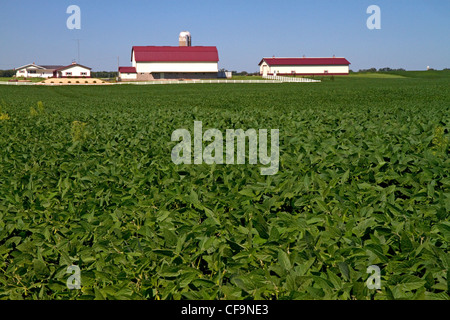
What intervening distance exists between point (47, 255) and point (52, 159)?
3.01 metres

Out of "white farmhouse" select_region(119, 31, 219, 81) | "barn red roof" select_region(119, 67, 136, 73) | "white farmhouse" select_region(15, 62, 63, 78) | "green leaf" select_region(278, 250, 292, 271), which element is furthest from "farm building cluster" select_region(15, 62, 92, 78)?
"green leaf" select_region(278, 250, 292, 271)

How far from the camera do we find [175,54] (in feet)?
291

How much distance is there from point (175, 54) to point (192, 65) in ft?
14.8

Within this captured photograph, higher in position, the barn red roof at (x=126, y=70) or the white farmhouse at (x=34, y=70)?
the white farmhouse at (x=34, y=70)

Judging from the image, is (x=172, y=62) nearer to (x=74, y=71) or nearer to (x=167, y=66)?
(x=167, y=66)

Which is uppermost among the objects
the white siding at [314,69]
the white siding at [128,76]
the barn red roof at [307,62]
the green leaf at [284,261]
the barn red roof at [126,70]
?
the barn red roof at [307,62]

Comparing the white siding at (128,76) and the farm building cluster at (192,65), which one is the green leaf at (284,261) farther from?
the white siding at (128,76)

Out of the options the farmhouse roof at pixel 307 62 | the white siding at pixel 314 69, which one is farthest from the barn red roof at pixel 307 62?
the white siding at pixel 314 69

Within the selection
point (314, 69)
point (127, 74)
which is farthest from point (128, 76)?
point (314, 69)

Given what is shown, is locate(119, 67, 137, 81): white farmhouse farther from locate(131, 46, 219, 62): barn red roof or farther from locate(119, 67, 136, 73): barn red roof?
locate(131, 46, 219, 62): barn red roof

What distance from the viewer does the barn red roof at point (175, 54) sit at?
3462 inches

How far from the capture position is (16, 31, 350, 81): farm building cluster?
88250 mm
